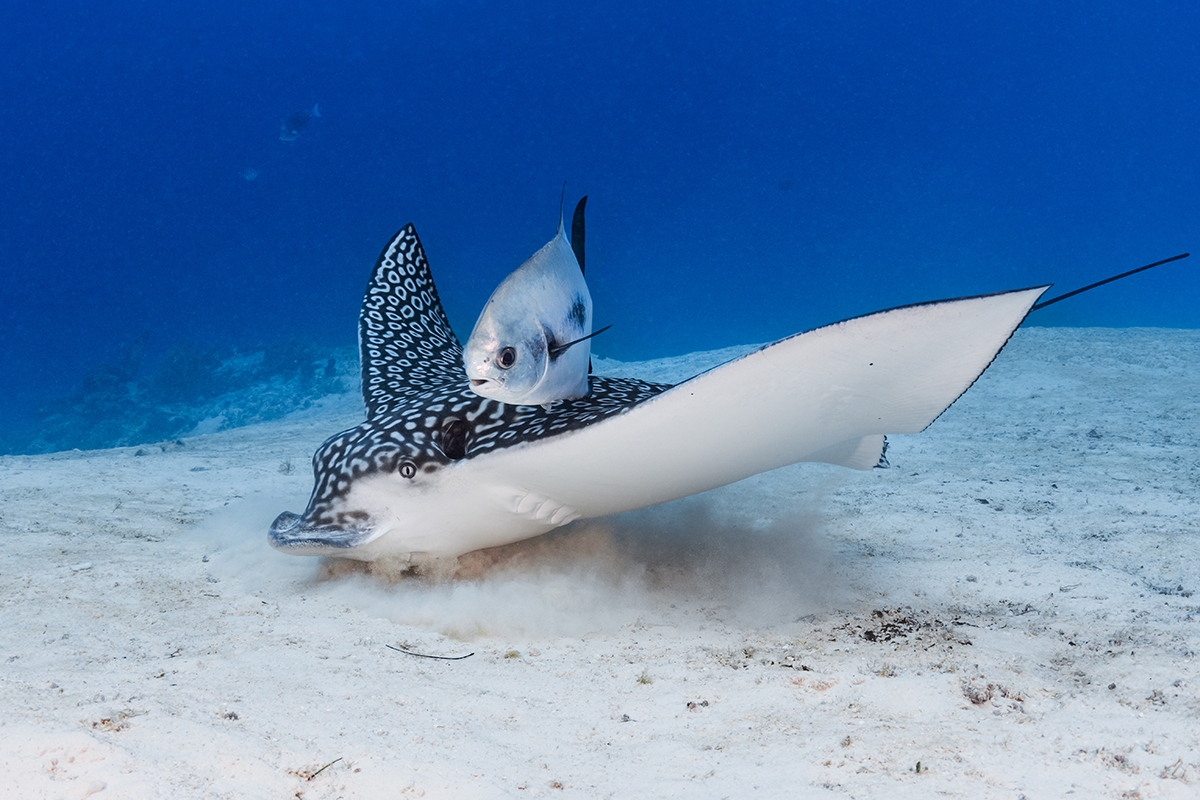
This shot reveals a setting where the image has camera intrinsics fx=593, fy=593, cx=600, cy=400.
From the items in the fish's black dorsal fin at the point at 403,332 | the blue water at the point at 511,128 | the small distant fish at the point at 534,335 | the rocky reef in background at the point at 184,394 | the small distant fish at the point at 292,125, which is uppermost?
the blue water at the point at 511,128

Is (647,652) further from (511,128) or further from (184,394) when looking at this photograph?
(511,128)

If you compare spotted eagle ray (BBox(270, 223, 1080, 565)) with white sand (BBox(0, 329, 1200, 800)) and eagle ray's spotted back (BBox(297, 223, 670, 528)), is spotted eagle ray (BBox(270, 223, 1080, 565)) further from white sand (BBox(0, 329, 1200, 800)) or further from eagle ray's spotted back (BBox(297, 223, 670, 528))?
white sand (BBox(0, 329, 1200, 800))

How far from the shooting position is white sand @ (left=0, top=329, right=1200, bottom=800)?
128 cm

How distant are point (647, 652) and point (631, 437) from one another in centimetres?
78

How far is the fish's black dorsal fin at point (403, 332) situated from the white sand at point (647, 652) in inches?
40.3

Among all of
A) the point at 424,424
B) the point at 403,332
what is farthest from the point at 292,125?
the point at 424,424

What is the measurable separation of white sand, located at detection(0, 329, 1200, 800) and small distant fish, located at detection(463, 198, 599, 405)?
881mm

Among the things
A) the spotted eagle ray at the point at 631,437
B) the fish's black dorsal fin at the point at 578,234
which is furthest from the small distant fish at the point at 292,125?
the spotted eagle ray at the point at 631,437

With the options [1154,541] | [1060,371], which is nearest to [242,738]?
[1154,541]

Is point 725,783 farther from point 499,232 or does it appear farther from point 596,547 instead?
point 499,232

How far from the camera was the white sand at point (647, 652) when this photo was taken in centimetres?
128

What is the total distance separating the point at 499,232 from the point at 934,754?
73.3 meters

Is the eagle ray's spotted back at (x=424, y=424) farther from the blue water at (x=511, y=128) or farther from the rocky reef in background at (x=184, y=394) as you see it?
the blue water at (x=511, y=128)

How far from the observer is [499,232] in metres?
70.5
